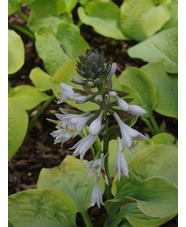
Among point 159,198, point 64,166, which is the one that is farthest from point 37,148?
point 159,198

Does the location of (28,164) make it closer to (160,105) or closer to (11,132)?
(11,132)

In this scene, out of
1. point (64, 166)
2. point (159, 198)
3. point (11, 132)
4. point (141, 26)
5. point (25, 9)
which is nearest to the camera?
point (159, 198)

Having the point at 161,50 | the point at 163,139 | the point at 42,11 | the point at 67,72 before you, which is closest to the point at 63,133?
the point at 67,72

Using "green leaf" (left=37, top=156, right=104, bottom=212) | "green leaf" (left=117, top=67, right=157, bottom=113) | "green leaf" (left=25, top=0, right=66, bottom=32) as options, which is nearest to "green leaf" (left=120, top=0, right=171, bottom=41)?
"green leaf" (left=25, top=0, right=66, bottom=32)

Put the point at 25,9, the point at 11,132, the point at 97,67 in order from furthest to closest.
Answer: the point at 25,9 < the point at 11,132 < the point at 97,67

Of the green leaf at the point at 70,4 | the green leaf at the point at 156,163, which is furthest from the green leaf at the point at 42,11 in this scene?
the green leaf at the point at 156,163

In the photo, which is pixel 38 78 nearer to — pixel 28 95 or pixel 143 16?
pixel 28 95

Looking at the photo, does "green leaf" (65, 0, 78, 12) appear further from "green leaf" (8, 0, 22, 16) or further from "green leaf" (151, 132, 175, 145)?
"green leaf" (151, 132, 175, 145)

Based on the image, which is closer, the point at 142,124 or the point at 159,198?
the point at 159,198
